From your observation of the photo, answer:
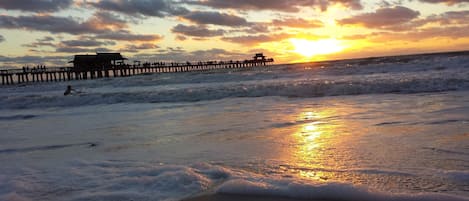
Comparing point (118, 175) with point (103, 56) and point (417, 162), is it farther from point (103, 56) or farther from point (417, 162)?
point (103, 56)

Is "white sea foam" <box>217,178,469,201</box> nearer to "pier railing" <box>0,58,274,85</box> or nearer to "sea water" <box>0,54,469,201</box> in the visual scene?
"sea water" <box>0,54,469,201</box>

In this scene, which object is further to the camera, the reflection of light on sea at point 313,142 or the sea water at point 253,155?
the reflection of light on sea at point 313,142

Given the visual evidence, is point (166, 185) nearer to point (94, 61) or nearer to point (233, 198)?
point (233, 198)

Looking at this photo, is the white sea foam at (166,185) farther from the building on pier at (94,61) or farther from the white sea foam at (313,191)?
the building on pier at (94,61)

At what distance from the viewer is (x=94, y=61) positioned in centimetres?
6038

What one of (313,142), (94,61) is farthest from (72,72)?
(313,142)

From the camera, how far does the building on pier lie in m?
59.7

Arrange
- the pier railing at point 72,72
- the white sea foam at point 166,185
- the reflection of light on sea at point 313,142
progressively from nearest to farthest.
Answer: the white sea foam at point 166,185, the reflection of light on sea at point 313,142, the pier railing at point 72,72

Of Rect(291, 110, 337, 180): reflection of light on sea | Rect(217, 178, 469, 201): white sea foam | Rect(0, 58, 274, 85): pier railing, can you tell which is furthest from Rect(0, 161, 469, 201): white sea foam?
Rect(0, 58, 274, 85): pier railing

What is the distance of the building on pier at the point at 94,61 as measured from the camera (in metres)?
59.7

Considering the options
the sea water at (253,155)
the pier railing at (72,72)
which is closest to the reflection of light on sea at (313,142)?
the sea water at (253,155)

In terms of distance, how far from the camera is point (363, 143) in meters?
5.45

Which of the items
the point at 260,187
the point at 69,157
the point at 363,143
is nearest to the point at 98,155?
the point at 69,157

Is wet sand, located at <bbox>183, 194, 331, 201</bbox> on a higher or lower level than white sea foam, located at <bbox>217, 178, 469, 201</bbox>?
lower
